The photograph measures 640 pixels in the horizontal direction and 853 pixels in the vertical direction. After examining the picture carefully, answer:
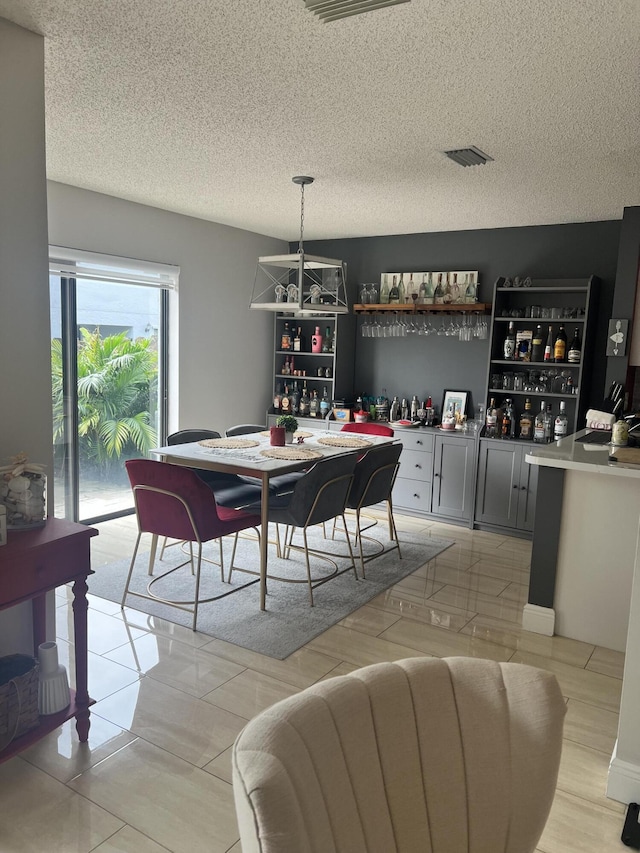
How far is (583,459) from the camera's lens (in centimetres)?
326

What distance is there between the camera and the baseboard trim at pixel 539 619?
3.46 meters

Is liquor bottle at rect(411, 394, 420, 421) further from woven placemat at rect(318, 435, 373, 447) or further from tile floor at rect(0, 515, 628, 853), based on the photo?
tile floor at rect(0, 515, 628, 853)

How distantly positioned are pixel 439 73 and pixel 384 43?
0.33 m

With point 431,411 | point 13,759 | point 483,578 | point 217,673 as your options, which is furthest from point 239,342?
point 13,759

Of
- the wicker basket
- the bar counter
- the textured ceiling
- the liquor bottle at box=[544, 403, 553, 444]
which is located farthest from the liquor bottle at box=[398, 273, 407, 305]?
the wicker basket

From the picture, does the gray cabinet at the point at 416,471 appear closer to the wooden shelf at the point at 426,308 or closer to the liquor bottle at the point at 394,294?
the wooden shelf at the point at 426,308

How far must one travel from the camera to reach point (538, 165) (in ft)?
12.0

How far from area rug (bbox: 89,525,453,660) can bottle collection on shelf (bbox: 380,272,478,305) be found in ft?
7.49

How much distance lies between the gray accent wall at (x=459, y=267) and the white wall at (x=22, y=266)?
13.7 ft

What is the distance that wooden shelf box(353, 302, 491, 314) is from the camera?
5609 mm

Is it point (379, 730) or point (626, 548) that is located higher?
point (379, 730)

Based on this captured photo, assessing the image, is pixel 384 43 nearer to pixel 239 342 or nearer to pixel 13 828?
pixel 13 828

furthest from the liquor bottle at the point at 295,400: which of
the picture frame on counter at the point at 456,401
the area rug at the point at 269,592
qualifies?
the area rug at the point at 269,592

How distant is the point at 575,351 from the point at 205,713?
3.95m
